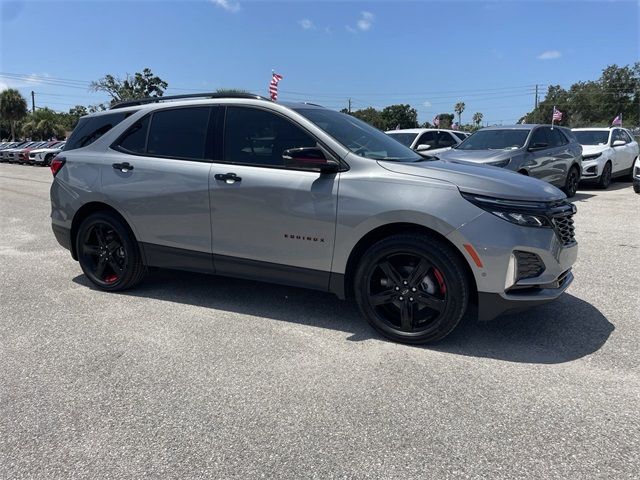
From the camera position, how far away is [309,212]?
12.6 ft

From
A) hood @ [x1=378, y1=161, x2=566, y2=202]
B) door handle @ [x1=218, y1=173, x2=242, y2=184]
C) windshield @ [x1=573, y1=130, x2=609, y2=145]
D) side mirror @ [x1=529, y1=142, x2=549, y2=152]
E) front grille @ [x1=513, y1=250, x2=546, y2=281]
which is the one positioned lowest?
front grille @ [x1=513, y1=250, x2=546, y2=281]

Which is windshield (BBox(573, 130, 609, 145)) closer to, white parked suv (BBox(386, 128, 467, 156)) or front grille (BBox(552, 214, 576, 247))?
white parked suv (BBox(386, 128, 467, 156))

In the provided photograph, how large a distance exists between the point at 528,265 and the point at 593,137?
42.8 feet

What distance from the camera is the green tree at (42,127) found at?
75.5 meters

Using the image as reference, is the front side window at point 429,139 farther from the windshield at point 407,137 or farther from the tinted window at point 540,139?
the tinted window at point 540,139

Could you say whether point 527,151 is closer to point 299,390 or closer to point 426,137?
point 426,137

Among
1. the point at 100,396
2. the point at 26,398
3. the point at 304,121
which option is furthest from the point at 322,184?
the point at 26,398

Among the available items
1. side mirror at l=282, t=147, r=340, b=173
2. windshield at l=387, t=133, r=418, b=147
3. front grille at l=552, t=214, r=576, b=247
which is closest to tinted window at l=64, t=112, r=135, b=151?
side mirror at l=282, t=147, r=340, b=173

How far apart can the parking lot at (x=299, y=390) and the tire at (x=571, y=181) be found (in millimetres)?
7202

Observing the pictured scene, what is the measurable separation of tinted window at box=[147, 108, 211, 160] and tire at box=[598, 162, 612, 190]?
12.4m

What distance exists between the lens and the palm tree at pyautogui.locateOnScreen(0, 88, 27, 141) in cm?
6022

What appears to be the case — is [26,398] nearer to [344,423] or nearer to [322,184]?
[344,423]

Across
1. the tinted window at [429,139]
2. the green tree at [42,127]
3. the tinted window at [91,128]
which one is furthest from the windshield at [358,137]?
the green tree at [42,127]

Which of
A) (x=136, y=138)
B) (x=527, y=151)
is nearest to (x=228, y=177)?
(x=136, y=138)
